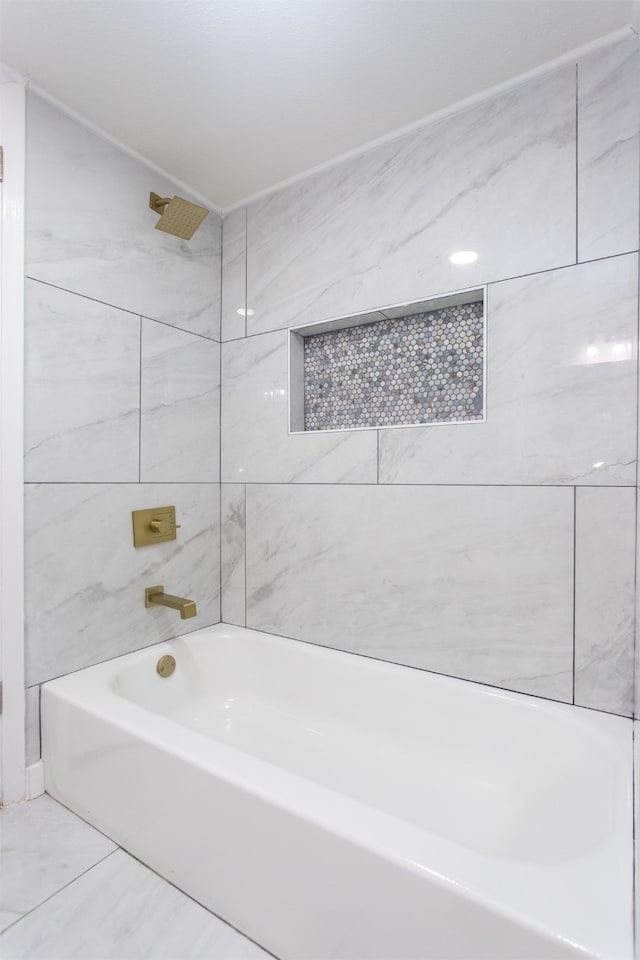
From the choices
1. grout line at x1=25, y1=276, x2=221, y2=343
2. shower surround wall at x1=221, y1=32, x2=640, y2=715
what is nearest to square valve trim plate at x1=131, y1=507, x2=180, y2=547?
shower surround wall at x1=221, y1=32, x2=640, y2=715

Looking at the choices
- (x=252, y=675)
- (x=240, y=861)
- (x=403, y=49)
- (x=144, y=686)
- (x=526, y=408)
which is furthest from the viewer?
(x=252, y=675)

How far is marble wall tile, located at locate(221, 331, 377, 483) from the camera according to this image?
1.85m

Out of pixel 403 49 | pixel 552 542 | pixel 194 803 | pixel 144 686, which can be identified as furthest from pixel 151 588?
pixel 403 49

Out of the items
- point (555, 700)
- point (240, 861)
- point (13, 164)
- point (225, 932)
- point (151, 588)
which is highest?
point (13, 164)

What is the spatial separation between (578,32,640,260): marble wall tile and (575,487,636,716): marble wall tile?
71cm

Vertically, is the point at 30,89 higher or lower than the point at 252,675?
higher

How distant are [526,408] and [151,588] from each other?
→ 1.47 metres

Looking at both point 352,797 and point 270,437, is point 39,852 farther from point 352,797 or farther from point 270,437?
point 270,437

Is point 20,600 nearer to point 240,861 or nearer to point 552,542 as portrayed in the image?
point 240,861

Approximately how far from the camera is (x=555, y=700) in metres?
1.47

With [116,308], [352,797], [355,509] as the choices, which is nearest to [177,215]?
[116,308]

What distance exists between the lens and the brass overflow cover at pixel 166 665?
1870 millimetres

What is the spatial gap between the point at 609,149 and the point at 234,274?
141 cm

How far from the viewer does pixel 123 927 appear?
3.75ft
